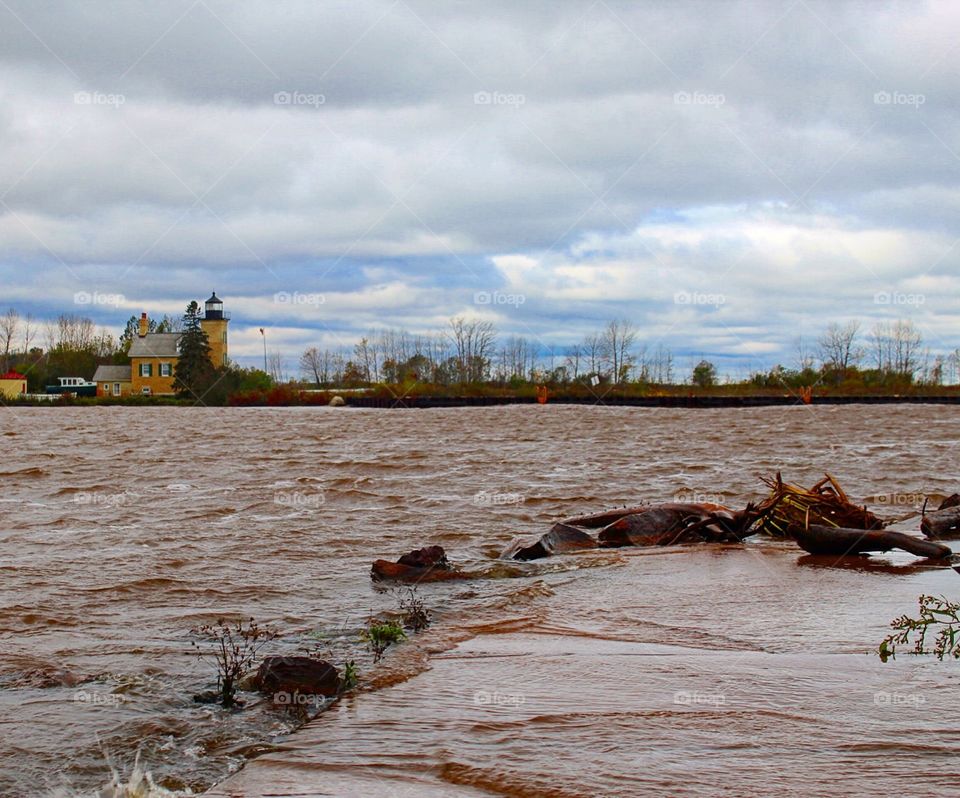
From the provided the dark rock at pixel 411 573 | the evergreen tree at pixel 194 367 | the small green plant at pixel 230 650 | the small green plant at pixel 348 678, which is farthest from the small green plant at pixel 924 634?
the evergreen tree at pixel 194 367

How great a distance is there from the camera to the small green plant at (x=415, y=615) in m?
8.70

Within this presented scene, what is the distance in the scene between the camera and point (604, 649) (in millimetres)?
7535

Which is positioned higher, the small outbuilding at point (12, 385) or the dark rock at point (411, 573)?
the small outbuilding at point (12, 385)

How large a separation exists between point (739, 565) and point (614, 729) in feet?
20.3

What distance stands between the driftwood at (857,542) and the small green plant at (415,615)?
16.3 feet

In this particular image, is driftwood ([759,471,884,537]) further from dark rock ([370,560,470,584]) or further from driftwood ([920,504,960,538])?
dark rock ([370,560,470,584])

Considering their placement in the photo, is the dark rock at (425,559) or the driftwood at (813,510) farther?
the driftwood at (813,510)

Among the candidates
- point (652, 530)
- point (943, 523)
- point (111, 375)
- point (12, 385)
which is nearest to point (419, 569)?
point (652, 530)

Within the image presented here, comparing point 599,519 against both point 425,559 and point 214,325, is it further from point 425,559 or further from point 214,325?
point 214,325

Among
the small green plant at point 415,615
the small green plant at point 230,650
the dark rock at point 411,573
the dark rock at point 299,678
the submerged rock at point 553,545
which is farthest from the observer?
the submerged rock at point 553,545

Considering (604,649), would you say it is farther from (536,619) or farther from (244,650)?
(244,650)

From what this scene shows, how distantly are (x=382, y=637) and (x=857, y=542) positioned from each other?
630cm

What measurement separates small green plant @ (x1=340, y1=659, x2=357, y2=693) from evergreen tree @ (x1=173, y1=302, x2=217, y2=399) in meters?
107

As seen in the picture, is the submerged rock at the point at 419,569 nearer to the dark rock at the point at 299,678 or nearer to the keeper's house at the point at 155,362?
the dark rock at the point at 299,678
